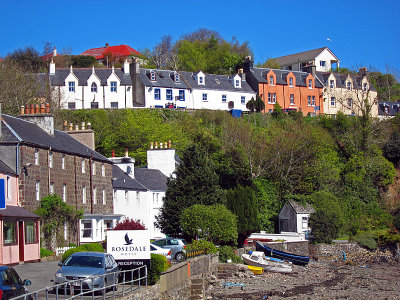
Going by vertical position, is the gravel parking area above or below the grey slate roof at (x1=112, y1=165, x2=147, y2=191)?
below

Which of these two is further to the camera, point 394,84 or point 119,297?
point 394,84

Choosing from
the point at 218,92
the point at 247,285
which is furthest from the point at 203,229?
the point at 218,92

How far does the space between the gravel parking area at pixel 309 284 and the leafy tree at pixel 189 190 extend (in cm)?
513

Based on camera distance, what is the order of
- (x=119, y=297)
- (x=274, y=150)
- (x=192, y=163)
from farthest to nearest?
(x=274, y=150) < (x=192, y=163) < (x=119, y=297)

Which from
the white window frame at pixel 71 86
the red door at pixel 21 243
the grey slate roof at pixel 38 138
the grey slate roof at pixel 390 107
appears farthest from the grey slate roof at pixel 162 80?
the red door at pixel 21 243

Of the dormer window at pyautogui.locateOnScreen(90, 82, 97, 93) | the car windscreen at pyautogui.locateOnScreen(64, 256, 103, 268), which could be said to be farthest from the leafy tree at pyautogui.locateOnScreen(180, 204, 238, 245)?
the dormer window at pyautogui.locateOnScreen(90, 82, 97, 93)

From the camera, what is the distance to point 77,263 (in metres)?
20.6

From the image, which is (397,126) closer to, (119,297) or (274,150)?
(274,150)

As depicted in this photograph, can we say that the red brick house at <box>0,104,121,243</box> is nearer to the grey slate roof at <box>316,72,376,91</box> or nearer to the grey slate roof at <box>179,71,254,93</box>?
the grey slate roof at <box>179,71,254,93</box>

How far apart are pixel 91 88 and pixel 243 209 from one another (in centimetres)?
3419

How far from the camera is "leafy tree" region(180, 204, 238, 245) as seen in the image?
35.0 m

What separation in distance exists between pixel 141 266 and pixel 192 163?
18426 mm

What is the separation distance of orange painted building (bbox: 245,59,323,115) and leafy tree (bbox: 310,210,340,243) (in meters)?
29.8

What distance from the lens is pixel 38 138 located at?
3612 centimetres
